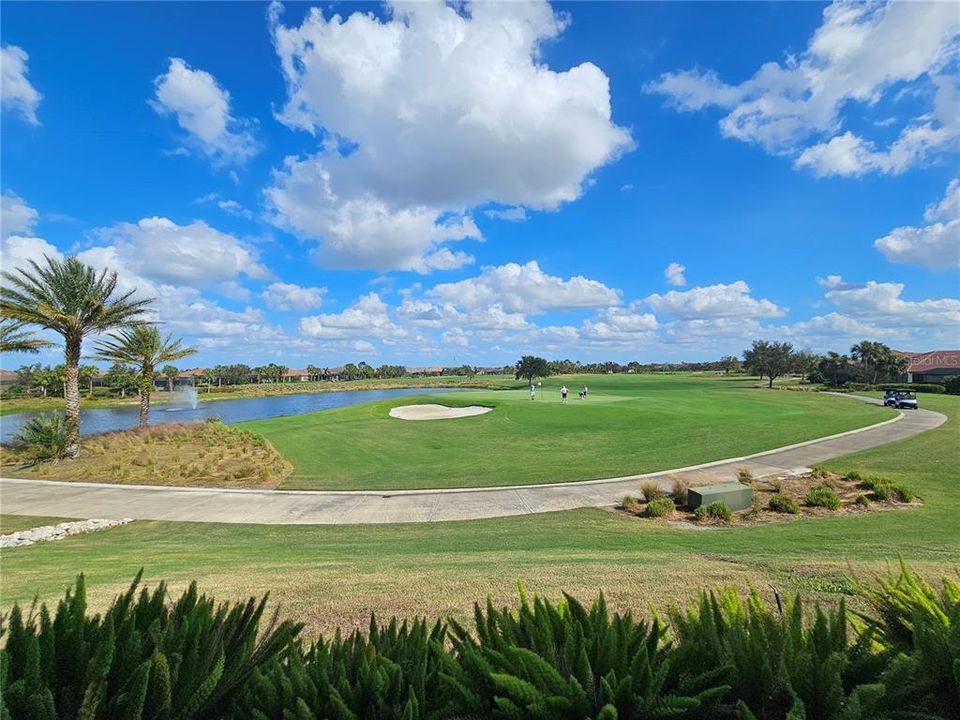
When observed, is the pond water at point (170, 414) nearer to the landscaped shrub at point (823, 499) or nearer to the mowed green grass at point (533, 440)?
the mowed green grass at point (533, 440)

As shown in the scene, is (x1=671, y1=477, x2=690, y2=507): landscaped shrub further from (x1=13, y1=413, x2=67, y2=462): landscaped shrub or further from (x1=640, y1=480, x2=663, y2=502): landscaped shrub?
(x1=13, y1=413, x2=67, y2=462): landscaped shrub

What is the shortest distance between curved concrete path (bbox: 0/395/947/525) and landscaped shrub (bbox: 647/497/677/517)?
139cm

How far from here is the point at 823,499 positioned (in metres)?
13.4

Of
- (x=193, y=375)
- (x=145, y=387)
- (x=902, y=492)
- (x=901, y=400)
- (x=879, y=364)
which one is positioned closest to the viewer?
(x=902, y=492)

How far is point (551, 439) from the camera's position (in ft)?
83.7

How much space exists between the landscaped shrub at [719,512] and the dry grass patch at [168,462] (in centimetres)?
1446

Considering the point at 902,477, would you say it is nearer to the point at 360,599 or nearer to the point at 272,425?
the point at 360,599

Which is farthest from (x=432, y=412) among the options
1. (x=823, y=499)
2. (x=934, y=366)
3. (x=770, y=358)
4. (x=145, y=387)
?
(x=934, y=366)

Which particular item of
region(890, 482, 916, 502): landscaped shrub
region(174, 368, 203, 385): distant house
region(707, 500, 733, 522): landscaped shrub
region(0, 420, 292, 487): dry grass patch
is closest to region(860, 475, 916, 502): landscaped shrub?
region(890, 482, 916, 502): landscaped shrub

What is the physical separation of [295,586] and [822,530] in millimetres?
10971

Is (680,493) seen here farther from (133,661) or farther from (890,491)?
(133,661)

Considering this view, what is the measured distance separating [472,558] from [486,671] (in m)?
5.74

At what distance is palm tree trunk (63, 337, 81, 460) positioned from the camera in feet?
70.3

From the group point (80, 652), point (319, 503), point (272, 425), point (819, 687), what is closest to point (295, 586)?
point (80, 652)
